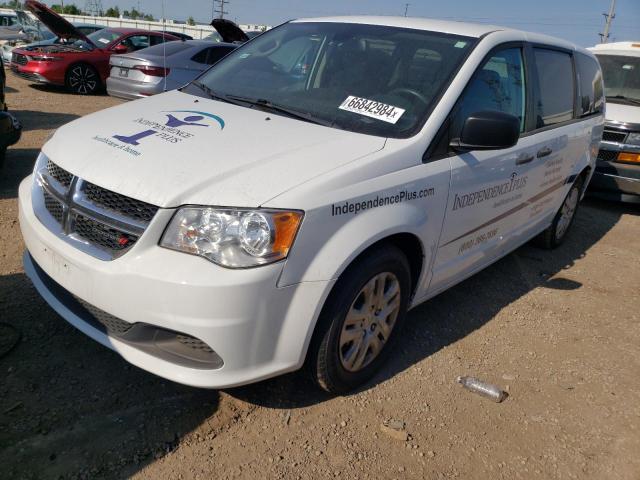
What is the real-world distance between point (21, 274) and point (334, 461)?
2464 millimetres

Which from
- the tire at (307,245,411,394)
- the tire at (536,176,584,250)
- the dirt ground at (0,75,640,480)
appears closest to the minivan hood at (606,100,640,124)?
the tire at (536,176,584,250)

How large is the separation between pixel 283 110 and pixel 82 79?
10.8 metres

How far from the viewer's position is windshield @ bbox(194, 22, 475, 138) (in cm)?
291

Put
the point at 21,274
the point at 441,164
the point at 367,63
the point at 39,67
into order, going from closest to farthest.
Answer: the point at 441,164 < the point at 367,63 < the point at 21,274 < the point at 39,67

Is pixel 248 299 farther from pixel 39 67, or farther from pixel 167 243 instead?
pixel 39 67

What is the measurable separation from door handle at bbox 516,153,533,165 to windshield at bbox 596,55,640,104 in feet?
15.0

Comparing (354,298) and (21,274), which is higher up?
(354,298)

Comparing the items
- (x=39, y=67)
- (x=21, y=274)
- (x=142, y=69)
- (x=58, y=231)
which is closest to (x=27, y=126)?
(x=142, y=69)

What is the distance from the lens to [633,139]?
6.66 metres

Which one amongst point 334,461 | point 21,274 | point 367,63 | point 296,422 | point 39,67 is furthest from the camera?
point 39,67

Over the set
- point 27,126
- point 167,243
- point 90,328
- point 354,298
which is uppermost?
point 167,243

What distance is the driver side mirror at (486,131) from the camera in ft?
9.26

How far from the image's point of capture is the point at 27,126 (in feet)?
27.0

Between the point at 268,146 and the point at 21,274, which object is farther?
the point at 21,274
